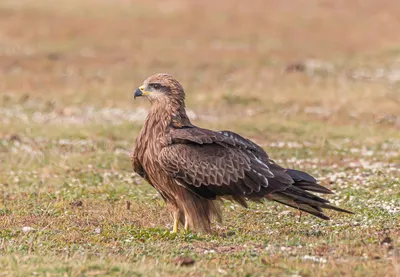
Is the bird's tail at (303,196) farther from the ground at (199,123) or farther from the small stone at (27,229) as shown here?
the small stone at (27,229)

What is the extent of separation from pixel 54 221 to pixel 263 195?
11.2ft

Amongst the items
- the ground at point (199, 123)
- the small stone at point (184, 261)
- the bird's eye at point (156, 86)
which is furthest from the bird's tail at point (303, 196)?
the small stone at point (184, 261)

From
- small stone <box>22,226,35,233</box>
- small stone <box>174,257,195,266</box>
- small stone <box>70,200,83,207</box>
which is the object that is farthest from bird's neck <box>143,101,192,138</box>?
small stone <box>174,257,195,266</box>

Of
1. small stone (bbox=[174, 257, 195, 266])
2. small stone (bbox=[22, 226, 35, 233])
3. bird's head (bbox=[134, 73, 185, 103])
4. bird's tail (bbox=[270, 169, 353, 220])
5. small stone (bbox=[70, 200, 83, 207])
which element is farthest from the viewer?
small stone (bbox=[70, 200, 83, 207])

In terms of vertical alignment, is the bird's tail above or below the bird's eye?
below

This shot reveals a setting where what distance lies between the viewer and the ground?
10062 millimetres

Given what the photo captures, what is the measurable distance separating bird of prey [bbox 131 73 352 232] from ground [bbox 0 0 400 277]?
491 mm

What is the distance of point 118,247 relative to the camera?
10.6 meters

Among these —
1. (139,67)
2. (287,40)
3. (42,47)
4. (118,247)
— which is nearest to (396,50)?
(287,40)

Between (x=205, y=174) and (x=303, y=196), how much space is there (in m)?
1.47

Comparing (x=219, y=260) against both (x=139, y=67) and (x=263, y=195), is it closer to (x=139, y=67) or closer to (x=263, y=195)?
(x=263, y=195)

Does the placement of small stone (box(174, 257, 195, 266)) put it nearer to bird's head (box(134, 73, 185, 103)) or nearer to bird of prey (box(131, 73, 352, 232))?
bird of prey (box(131, 73, 352, 232))

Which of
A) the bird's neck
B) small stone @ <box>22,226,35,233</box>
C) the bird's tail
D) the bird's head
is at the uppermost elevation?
the bird's head

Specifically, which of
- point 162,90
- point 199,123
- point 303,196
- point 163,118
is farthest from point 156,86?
point 199,123
